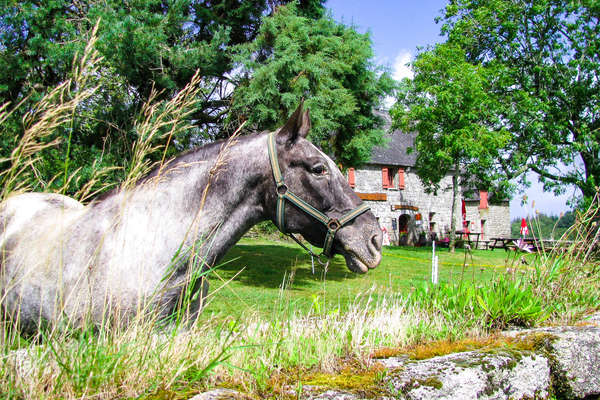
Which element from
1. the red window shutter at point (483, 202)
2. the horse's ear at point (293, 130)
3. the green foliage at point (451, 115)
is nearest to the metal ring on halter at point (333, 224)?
the horse's ear at point (293, 130)

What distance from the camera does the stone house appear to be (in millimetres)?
32750

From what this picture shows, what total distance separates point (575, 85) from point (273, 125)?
66.1 feet

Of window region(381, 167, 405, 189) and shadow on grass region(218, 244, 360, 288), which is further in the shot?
window region(381, 167, 405, 189)

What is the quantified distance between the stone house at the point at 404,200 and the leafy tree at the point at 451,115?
8250mm

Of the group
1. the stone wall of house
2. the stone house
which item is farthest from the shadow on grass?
the stone wall of house

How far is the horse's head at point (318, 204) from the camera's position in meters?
2.36

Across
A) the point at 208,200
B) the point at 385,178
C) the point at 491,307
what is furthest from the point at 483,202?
the point at 208,200

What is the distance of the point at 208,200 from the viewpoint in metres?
2.27

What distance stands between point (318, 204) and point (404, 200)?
3345cm

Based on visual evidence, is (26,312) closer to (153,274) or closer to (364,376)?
(153,274)

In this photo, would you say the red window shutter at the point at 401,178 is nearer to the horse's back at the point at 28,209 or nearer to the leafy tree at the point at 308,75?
the leafy tree at the point at 308,75

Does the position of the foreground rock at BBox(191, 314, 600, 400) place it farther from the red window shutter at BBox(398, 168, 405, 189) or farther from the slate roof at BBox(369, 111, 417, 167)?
the red window shutter at BBox(398, 168, 405, 189)

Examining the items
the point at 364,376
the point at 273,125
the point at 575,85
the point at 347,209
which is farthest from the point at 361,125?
the point at 575,85

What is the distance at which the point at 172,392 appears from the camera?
142 cm
